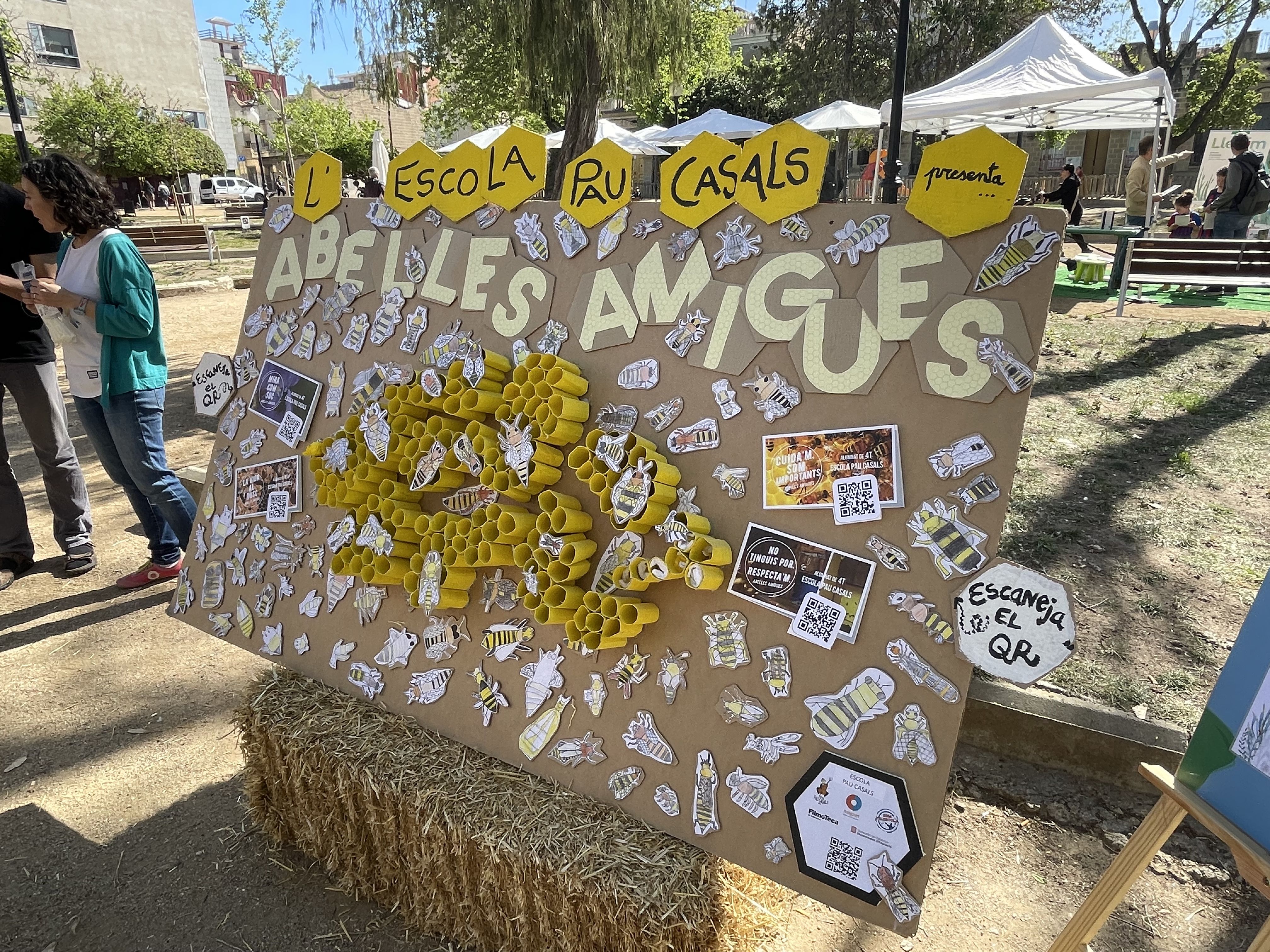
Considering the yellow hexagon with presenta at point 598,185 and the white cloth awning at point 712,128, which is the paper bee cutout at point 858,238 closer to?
the yellow hexagon with presenta at point 598,185

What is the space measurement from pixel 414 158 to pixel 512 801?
1.80m

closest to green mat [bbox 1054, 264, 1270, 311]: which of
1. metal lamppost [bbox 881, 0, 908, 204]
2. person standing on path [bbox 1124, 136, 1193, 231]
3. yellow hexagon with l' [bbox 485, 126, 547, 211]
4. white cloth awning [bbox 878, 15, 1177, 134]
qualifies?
person standing on path [bbox 1124, 136, 1193, 231]

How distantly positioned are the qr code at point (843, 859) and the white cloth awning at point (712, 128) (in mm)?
13859

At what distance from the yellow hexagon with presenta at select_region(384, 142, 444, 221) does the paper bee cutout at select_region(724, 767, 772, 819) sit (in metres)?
1.74

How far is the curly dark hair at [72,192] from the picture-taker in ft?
9.84

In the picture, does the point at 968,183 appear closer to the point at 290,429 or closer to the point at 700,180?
the point at 700,180

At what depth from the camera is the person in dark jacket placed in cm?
1137

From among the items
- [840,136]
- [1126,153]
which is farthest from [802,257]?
[1126,153]

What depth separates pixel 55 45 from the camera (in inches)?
1496

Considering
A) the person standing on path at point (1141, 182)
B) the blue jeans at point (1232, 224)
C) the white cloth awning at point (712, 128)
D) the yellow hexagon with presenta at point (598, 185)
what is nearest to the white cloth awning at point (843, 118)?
the white cloth awning at point (712, 128)

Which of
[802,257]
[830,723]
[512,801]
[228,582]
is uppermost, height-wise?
[802,257]

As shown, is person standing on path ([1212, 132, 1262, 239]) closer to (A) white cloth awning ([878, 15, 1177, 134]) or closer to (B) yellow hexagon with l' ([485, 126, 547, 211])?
(A) white cloth awning ([878, 15, 1177, 134])

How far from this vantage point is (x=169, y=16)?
42.2 meters

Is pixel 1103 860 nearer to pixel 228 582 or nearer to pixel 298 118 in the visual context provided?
pixel 228 582
